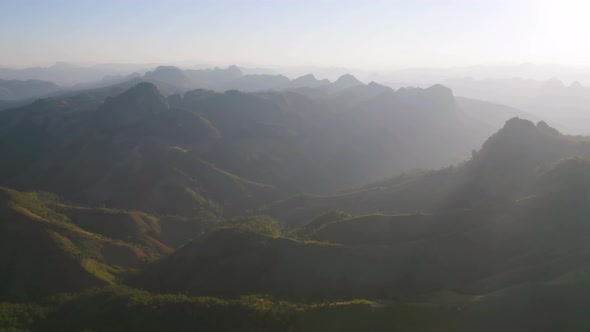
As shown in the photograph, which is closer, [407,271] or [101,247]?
[407,271]

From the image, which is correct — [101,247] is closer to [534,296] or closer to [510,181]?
[534,296]

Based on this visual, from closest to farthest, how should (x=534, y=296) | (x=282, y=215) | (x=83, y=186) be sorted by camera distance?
1. (x=534, y=296)
2. (x=282, y=215)
3. (x=83, y=186)

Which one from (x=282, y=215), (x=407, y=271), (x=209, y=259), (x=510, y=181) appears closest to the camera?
(x=407, y=271)

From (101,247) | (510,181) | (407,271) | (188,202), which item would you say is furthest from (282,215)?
(407,271)

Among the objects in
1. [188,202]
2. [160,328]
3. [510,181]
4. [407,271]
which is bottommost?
[188,202]

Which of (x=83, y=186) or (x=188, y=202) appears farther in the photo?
(x=83, y=186)

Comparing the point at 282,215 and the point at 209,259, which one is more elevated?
the point at 209,259

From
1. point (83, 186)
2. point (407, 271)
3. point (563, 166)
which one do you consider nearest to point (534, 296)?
point (407, 271)

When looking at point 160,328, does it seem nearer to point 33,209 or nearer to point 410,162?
point 33,209

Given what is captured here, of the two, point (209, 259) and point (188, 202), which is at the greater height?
point (209, 259)
